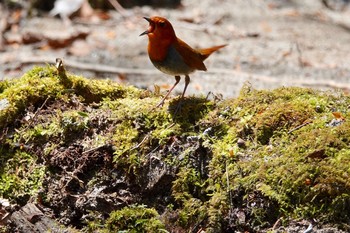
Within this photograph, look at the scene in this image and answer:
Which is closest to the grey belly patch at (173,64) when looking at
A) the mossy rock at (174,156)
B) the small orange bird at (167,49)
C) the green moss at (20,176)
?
the small orange bird at (167,49)

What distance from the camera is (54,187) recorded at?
3.34 meters

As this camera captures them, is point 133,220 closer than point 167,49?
Yes

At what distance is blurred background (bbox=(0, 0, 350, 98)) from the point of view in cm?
736

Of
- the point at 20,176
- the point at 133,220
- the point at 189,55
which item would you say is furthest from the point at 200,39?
the point at 133,220

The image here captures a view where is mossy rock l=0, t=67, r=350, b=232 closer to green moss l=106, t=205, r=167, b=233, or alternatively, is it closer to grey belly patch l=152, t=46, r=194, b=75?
green moss l=106, t=205, r=167, b=233

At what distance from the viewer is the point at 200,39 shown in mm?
8891

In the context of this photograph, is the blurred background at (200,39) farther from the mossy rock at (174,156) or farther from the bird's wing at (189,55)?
the mossy rock at (174,156)

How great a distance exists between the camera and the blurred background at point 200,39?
7359 mm

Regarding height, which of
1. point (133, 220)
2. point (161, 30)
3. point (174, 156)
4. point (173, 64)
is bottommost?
point (133, 220)

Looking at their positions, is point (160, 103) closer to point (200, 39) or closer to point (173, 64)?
point (173, 64)

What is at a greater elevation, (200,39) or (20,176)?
(20,176)

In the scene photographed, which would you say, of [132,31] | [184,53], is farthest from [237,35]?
[184,53]

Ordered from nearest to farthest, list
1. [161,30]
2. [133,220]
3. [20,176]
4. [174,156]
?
[133,220] → [174,156] → [20,176] → [161,30]

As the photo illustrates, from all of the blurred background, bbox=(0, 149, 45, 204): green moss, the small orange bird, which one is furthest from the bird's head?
the blurred background
